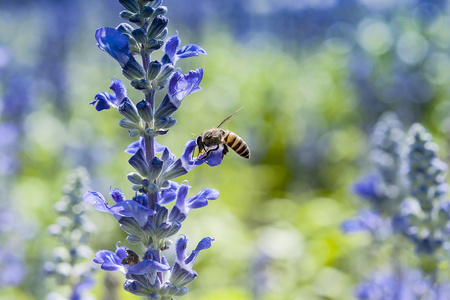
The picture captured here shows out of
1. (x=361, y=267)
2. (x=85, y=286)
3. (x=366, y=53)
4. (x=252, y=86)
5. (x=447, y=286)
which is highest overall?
(x=366, y=53)

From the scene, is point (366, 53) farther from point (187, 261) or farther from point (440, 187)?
point (187, 261)

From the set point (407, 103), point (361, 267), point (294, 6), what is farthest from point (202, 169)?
point (294, 6)

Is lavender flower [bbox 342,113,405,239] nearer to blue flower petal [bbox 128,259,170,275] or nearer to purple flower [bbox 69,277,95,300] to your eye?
purple flower [bbox 69,277,95,300]

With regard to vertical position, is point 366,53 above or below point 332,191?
above

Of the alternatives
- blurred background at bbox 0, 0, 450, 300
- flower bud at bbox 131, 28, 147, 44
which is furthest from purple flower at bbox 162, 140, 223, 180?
blurred background at bbox 0, 0, 450, 300

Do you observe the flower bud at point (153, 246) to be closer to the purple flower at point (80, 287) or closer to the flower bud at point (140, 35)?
the flower bud at point (140, 35)

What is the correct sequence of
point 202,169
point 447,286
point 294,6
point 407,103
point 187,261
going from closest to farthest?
point 187,261 → point 447,286 → point 202,169 → point 407,103 → point 294,6

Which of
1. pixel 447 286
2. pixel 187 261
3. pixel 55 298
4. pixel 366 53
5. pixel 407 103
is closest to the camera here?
pixel 187 261

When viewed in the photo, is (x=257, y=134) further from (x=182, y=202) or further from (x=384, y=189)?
(x=182, y=202)
